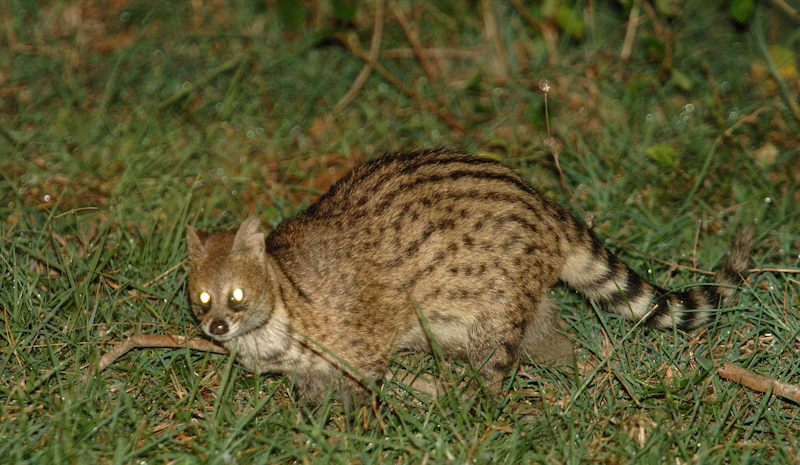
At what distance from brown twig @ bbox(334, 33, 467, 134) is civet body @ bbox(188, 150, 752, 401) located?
1985 mm

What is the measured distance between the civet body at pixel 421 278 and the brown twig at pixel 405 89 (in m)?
1.98

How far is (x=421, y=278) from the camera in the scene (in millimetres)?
4312

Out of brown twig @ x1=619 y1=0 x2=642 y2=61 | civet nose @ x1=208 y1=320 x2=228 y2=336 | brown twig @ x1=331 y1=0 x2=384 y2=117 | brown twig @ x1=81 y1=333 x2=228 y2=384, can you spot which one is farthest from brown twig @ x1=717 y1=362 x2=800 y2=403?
brown twig @ x1=331 y1=0 x2=384 y2=117

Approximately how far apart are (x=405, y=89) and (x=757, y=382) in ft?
11.9

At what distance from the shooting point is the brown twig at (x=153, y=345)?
4230 mm

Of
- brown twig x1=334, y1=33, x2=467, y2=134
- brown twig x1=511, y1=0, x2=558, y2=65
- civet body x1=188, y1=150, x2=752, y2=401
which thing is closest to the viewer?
civet body x1=188, y1=150, x2=752, y2=401

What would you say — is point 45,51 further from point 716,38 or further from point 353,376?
point 716,38

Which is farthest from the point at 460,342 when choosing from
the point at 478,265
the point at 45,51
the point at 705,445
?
the point at 45,51

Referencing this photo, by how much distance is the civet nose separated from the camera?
3850 millimetres

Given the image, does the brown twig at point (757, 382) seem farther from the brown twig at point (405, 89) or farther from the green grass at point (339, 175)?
the brown twig at point (405, 89)

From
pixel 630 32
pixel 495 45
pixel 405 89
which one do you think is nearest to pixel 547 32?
pixel 495 45

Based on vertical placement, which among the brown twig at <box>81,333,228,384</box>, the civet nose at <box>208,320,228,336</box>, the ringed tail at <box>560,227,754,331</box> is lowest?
the ringed tail at <box>560,227,754,331</box>

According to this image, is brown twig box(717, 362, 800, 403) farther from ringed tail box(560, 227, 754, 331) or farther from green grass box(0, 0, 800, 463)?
ringed tail box(560, 227, 754, 331)

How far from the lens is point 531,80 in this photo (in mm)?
6664
